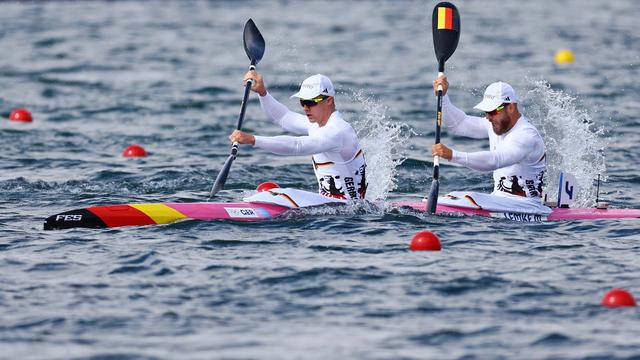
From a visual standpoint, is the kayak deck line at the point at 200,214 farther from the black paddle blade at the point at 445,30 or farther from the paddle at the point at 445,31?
the black paddle blade at the point at 445,30

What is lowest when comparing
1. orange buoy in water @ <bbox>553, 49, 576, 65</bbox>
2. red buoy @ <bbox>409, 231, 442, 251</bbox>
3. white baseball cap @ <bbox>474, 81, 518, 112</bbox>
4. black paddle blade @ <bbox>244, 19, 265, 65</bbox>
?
red buoy @ <bbox>409, 231, 442, 251</bbox>

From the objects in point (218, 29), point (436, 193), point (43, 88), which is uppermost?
point (218, 29)

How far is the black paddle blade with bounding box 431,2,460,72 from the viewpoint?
599 inches

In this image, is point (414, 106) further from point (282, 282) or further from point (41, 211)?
point (282, 282)

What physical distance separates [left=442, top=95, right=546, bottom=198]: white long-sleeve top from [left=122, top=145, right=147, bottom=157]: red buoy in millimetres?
6380

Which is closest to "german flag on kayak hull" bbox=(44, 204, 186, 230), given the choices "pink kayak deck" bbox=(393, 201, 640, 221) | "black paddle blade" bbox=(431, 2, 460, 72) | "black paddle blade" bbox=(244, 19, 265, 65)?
"black paddle blade" bbox=(244, 19, 265, 65)

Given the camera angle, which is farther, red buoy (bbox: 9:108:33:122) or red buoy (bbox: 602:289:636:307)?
red buoy (bbox: 9:108:33:122)

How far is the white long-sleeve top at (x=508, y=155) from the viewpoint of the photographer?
523 inches

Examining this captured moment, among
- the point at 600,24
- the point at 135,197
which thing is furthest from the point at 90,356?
the point at 600,24

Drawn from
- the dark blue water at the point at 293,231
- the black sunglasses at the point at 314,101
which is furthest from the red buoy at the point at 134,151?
the black sunglasses at the point at 314,101

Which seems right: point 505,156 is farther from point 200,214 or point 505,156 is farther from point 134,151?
point 134,151

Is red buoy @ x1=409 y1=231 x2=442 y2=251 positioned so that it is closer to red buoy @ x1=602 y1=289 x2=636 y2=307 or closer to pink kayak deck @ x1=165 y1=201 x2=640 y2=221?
pink kayak deck @ x1=165 y1=201 x2=640 y2=221

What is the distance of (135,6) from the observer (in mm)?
46000

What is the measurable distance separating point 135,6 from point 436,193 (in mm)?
34056
